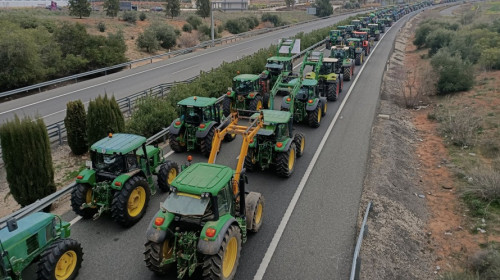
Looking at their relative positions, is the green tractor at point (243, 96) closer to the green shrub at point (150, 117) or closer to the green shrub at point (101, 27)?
the green shrub at point (150, 117)

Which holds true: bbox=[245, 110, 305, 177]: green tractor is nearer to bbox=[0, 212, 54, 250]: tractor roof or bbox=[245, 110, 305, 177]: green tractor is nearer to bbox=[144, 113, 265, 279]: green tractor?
bbox=[144, 113, 265, 279]: green tractor

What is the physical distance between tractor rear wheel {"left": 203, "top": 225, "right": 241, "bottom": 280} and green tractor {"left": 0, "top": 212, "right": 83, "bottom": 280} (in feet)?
9.87

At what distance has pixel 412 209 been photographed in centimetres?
1228

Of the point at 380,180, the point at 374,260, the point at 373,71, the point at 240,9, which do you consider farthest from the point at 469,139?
the point at 240,9

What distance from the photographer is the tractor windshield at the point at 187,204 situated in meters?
7.59

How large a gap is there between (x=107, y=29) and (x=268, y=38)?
844 inches

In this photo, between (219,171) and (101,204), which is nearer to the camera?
(219,171)

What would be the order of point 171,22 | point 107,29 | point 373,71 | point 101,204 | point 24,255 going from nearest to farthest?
point 24,255
point 101,204
point 373,71
point 107,29
point 171,22

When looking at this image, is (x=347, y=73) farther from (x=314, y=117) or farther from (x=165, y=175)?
(x=165, y=175)

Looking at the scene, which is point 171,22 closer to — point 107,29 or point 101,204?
point 107,29

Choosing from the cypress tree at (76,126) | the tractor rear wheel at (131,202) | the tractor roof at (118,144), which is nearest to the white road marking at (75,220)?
the tractor rear wheel at (131,202)

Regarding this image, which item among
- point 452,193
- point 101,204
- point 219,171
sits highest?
point 219,171

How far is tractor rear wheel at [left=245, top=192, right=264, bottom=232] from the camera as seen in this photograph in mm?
9406

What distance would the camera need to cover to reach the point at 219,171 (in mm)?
8570
